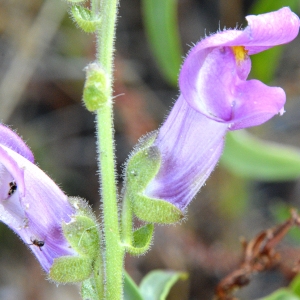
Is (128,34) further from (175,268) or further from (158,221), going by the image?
(158,221)

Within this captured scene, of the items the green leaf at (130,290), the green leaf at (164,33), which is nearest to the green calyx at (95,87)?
the green leaf at (130,290)

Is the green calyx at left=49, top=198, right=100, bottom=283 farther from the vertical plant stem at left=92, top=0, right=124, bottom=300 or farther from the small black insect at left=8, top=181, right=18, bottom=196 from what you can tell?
the small black insect at left=8, top=181, right=18, bottom=196

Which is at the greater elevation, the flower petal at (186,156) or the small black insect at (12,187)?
the flower petal at (186,156)

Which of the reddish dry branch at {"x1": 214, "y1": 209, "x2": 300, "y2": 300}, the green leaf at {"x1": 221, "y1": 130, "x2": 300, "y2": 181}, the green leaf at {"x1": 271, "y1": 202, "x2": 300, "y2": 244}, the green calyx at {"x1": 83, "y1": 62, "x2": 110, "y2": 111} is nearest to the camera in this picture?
the green calyx at {"x1": 83, "y1": 62, "x2": 110, "y2": 111}

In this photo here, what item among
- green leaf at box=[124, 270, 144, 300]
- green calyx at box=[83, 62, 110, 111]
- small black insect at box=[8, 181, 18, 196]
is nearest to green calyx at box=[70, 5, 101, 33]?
green calyx at box=[83, 62, 110, 111]

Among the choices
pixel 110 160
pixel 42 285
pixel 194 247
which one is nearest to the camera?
pixel 110 160

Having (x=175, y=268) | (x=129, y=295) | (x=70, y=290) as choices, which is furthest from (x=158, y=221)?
(x=70, y=290)

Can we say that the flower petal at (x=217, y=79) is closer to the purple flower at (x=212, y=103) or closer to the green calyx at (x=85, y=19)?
the purple flower at (x=212, y=103)
